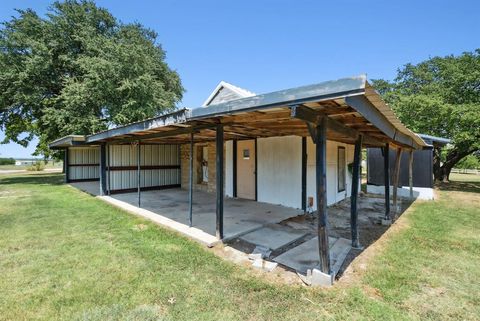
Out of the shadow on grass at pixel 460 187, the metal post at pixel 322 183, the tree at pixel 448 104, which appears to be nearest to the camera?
the metal post at pixel 322 183

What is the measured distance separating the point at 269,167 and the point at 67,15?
16.2 metres

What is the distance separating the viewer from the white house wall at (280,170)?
6754mm

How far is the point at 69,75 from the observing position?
15.2 m

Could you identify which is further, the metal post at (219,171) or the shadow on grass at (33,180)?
the shadow on grass at (33,180)

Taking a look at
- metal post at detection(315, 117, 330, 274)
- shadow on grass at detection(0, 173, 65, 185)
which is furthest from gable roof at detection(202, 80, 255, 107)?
shadow on grass at detection(0, 173, 65, 185)

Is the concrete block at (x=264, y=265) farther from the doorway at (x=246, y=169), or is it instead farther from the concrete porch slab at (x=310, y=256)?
the doorway at (x=246, y=169)

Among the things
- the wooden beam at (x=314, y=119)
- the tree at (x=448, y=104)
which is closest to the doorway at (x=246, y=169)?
the wooden beam at (x=314, y=119)

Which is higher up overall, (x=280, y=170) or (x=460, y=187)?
(x=280, y=170)

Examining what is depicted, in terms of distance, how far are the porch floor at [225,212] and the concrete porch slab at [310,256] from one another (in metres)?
1.14

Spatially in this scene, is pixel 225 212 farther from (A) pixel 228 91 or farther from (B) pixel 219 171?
(A) pixel 228 91

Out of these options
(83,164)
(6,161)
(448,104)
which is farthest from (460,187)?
(6,161)

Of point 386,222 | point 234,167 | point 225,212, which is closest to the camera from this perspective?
point 386,222

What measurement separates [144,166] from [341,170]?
7848mm

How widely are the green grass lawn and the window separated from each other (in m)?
3.44
